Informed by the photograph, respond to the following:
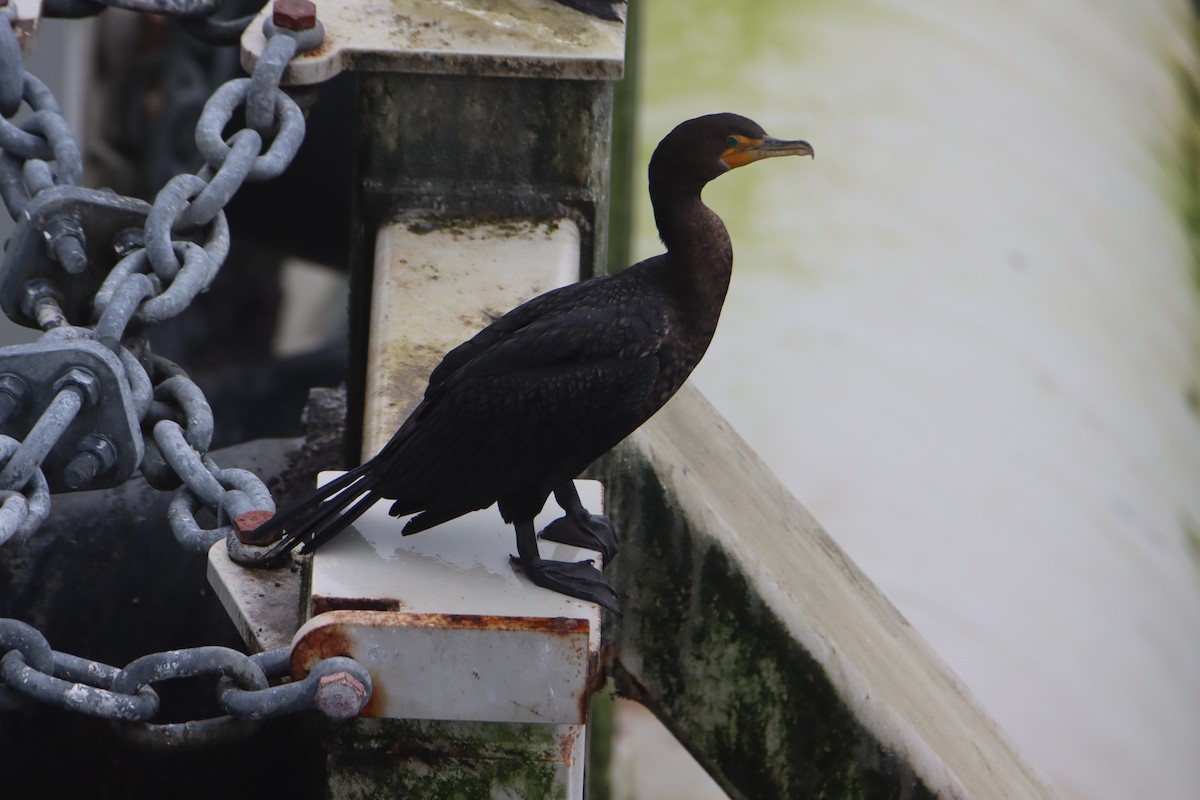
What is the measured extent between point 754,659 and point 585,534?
688 mm

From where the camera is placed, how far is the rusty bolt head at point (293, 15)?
2.56m

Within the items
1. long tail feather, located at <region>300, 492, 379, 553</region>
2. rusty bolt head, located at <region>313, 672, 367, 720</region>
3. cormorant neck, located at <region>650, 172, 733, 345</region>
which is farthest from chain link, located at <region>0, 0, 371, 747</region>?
cormorant neck, located at <region>650, 172, 733, 345</region>

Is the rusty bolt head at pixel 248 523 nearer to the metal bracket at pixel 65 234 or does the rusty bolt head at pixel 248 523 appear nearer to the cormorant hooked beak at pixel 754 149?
the metal bracket at pixel 65 234

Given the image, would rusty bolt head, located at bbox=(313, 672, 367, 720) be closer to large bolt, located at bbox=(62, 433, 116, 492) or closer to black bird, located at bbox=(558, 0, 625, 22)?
large bolt, located at bbox=(62, 433, 116, 492)

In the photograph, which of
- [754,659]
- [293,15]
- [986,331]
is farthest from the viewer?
[986,331]

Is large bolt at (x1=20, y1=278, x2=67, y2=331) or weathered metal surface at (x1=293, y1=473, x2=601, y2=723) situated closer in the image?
weathered metal surface at (x1=293, y1=473, x2=601, y2=723)

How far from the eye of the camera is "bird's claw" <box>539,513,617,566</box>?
2.10 meters

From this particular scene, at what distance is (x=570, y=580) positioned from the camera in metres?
1.96

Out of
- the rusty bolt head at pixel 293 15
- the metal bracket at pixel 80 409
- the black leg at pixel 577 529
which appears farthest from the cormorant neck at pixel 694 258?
the rusty bolt head at pixel 293 15

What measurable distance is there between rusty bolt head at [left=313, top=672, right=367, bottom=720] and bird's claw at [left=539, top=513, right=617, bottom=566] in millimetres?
427

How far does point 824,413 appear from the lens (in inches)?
149

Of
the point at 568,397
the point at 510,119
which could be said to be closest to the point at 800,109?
the point at 510,119

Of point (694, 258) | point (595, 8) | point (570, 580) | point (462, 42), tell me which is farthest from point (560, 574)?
point (595, 8)

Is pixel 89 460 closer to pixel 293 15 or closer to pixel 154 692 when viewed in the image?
pixel 154 692
